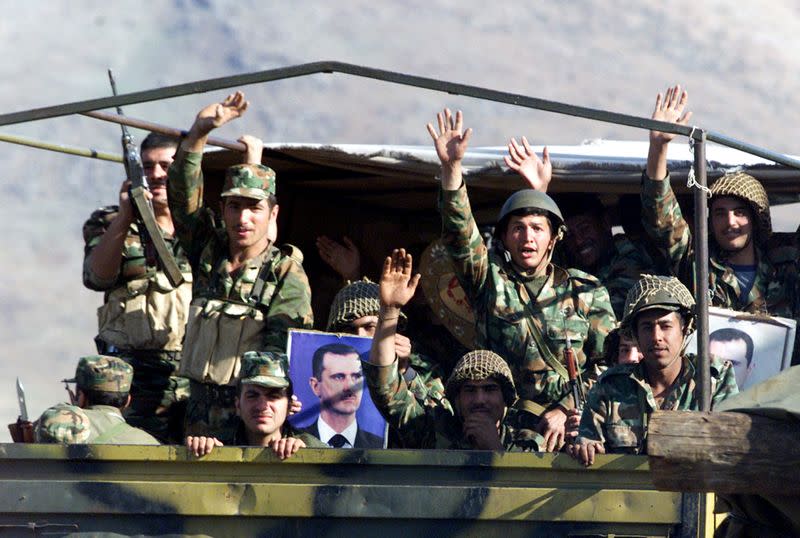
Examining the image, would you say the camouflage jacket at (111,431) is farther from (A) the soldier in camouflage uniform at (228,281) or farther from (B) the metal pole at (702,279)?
(B) the metal pole at (702,279)

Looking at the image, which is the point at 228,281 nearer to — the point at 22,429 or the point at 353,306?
the point at 353,306

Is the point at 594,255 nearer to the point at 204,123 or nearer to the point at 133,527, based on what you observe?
the point at 204,123

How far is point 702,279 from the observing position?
22.5 ft

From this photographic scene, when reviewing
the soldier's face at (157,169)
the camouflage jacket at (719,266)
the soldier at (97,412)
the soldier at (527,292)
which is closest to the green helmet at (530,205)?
the soldier at (527,292)

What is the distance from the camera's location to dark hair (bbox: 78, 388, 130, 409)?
26.3 feet

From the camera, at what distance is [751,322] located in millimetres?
→ 8383

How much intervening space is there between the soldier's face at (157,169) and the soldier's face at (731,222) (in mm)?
2803

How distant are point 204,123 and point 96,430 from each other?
1.53 metres

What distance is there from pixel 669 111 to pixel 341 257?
7.70ft

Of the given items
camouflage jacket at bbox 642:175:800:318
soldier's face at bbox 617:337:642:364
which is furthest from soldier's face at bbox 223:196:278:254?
camouflage jacket at bbox 642:175:800:318

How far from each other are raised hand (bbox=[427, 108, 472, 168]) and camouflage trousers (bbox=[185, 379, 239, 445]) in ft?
4.78

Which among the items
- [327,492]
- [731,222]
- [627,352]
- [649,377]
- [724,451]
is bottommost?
[327,492]

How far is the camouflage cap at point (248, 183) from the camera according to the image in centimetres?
839

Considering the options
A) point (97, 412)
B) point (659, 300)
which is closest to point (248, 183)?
point (97, 412)
